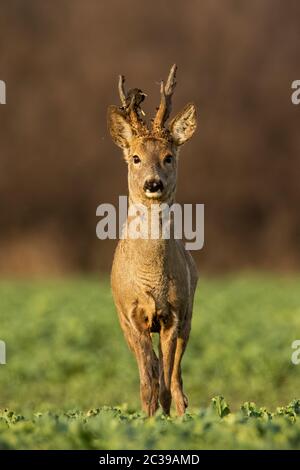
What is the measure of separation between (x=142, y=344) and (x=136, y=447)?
211 cm

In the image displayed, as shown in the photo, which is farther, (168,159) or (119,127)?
(119,127)

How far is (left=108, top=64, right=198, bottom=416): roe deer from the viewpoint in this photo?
9.71 metres

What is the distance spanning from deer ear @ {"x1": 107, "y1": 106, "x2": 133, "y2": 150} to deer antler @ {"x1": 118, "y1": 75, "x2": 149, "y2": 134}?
0.20 feet

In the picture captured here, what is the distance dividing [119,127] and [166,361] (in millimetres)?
1990

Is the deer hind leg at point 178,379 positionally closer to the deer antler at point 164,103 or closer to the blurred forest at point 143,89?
the deer antler at point 164,103

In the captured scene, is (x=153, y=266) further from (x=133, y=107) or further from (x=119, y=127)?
(x=133, y=107)

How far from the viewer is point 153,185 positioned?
949 centimetres

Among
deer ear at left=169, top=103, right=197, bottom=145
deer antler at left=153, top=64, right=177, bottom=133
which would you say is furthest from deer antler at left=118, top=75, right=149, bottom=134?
deer ear at left=169, top=103, right=197, bottom=145

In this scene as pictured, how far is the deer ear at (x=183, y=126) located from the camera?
10086 mm

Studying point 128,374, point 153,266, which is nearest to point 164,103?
point 153,266

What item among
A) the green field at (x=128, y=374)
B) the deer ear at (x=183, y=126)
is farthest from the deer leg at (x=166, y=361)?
the deer ear at (x=183, y=126)

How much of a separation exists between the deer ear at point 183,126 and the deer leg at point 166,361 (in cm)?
159

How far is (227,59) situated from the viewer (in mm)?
48906

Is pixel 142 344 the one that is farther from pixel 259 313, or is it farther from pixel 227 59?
pixel 227 59
